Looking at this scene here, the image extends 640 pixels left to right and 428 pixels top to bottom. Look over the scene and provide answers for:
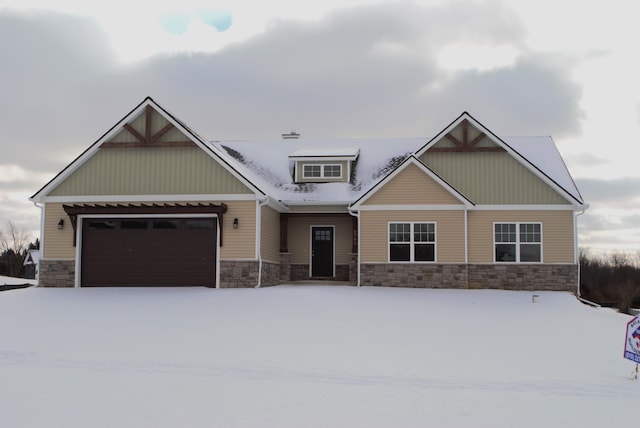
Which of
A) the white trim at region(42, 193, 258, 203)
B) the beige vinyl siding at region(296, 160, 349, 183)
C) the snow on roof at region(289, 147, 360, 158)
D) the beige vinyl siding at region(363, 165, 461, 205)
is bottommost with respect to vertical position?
the white trim at region(42, 193, 258, 203)

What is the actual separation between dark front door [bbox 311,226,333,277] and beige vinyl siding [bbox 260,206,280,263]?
1.50m

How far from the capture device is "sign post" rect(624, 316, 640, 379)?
33.4 ft

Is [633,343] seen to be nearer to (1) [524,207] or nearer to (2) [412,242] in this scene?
(2) [412,242]

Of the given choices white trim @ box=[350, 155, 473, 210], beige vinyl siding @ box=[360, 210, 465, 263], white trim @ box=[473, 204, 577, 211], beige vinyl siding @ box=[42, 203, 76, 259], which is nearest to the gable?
white trim @ box=[473, 204, 577, 211]

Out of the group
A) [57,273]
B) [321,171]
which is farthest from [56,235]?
[321,171]

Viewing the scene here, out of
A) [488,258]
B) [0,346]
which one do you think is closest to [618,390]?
[0,346]

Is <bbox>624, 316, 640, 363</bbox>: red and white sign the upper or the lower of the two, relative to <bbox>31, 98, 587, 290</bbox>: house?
lower

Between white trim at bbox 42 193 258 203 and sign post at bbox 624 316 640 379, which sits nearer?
sign post at bbox 624 316 640 379

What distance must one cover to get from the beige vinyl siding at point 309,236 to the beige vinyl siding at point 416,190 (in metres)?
3.24

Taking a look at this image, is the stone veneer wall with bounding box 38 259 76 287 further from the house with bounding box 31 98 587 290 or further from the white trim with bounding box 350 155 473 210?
the white trim with bounding box 350 155 473 210

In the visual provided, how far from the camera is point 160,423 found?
23.9 ft

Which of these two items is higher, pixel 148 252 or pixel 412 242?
pixel 412 242

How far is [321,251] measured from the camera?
83.7 ft

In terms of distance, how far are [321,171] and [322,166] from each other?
20cm
